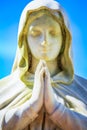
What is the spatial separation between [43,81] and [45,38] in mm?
801

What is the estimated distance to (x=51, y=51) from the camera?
11898 millimetres

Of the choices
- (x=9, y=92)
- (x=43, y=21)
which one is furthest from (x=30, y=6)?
(x=9, y=92)

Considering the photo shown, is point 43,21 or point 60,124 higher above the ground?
point 43,21

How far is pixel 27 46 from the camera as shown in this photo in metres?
12.2

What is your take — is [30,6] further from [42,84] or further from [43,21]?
[42,84]

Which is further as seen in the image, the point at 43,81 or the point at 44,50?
the point at 44,50

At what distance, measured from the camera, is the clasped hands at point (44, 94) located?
36.5ft

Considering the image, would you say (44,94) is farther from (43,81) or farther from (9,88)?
(9,88)

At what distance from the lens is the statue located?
36.7 feet

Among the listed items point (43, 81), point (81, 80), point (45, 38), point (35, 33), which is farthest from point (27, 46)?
point (43, 81)

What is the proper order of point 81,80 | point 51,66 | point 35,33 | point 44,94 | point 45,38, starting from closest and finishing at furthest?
1. point 44,94
2. point 45,38
3. point 35,33
4. point 51,66
5. point 81,80

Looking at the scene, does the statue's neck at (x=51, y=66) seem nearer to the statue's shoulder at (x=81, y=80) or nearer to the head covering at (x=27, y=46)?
the head covering at (x=27, y=46)

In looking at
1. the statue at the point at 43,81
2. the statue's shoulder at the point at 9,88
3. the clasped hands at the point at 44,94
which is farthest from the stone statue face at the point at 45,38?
the clasped hands at the point at 44,94

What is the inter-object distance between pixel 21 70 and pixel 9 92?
332mm
